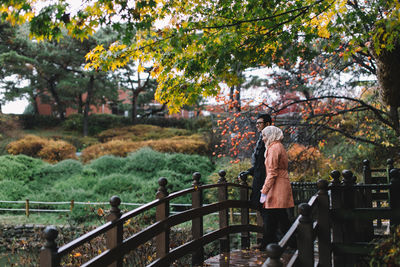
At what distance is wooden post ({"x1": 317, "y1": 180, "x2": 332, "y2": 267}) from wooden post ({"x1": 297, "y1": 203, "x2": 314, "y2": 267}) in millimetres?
847

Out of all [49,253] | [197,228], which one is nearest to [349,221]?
[197,228]

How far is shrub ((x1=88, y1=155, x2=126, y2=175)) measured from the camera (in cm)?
1858

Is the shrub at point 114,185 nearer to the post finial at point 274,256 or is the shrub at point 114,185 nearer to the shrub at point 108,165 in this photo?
the shrub at point 108,165

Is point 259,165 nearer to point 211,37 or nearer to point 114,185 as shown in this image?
point 211,37

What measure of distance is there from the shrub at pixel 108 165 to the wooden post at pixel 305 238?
15624mm

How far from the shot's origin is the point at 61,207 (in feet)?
49.9

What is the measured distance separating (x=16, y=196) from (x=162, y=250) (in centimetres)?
1345

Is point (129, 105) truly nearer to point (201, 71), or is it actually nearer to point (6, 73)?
point (6, 73)

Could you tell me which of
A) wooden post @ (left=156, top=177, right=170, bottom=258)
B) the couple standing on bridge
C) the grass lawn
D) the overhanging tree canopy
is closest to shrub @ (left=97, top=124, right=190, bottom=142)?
the grass lawn

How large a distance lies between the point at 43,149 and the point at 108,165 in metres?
5.46

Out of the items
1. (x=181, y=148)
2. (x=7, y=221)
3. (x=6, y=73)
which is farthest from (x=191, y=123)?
Result: (x=7, y=221)

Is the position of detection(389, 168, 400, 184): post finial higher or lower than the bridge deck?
higher

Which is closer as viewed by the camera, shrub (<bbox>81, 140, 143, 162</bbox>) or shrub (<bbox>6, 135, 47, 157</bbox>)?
shrub (<bbox>81, 140, 143, 162</bbox>)

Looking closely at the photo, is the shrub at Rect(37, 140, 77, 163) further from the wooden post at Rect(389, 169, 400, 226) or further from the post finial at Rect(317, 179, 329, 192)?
the wooden post at Rect(389, 169, 400, 226)
